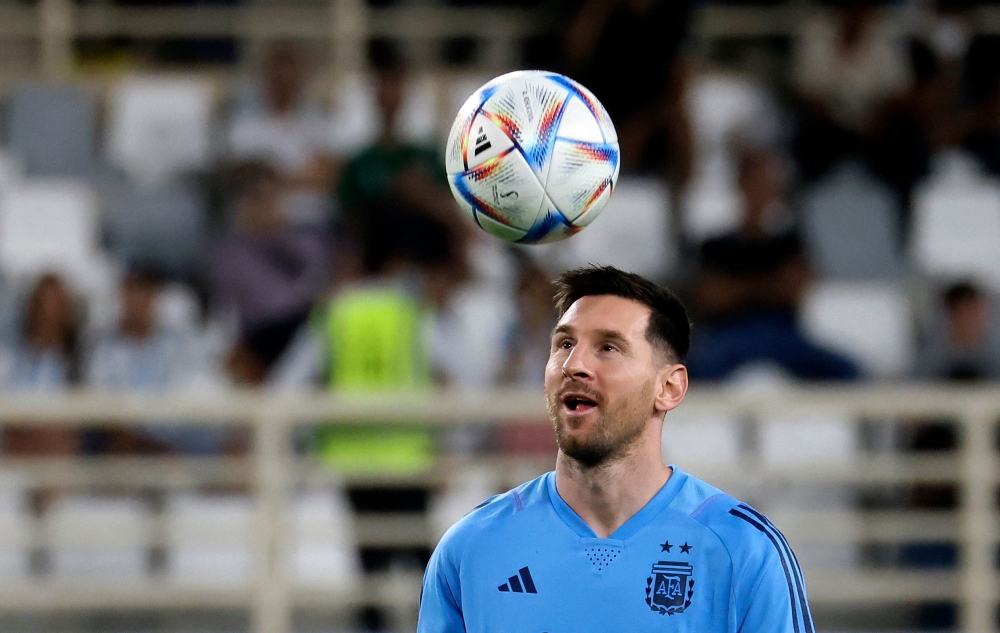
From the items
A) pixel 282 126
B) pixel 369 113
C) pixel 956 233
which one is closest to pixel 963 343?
pixel 956 233

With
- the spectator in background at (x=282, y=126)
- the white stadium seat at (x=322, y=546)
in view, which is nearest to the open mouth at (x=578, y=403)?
the white stadium seat at (x=322, y=546)

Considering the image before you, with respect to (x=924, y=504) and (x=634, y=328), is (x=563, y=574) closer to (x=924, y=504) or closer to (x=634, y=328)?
(x=634, y=328)

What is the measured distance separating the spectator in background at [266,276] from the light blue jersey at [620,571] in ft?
16.3

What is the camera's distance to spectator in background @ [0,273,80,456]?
7613 millimetres

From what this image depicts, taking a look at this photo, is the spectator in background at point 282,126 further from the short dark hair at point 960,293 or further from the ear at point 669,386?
the ear at point 669,386

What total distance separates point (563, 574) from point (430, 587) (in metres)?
0.30

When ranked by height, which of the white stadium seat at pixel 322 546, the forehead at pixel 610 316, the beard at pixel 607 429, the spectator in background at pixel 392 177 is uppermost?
the spectator in background at pixel 392 177

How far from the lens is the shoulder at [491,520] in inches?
115

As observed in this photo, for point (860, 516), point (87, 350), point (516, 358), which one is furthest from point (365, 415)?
point (860, 516)

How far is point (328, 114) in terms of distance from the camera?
368 inches

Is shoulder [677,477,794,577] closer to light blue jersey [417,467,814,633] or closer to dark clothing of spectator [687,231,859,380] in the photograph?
light blue jersey [417,467,814,633]

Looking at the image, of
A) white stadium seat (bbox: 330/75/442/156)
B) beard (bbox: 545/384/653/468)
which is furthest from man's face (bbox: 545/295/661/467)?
Result: white stadium seat (bbox: 330/75/442/156)

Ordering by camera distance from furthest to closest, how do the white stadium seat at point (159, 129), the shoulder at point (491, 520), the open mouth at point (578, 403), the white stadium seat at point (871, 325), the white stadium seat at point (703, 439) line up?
1. the white stadium seat at point (159, 129)
2. the white stadium seat at point (871, 325)
3. the white stadium seat at point (703, 439)
4. the shoulder at point (491, 520)
5. the open mouth at point (578, 403)

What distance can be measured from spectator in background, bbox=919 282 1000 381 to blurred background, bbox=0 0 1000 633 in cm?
2
